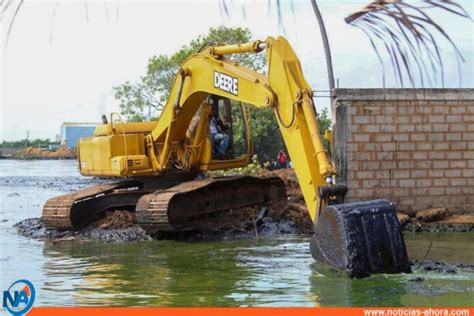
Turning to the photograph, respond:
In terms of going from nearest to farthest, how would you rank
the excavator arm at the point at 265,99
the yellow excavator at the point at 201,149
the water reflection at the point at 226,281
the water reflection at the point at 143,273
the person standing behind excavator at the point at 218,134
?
1. the water reflection at the point at 226,281
2. the water reflection at the point at 143,273
3. the excavator arm at the point at 265,99
4. the yellow excavator at the point at 201,149
5. the person standing behind excavator at the point at 218,134

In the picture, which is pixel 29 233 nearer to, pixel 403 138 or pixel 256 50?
pixel 256 50

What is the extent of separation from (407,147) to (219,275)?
499 cm

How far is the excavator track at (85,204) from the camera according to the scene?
9523 millimetres

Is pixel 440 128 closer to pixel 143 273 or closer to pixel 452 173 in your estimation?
pixel 452 173

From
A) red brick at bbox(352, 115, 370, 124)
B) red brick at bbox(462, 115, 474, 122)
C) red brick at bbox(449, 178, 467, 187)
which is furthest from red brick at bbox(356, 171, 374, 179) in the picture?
red brick at bbox(462, 115, 474, 122)

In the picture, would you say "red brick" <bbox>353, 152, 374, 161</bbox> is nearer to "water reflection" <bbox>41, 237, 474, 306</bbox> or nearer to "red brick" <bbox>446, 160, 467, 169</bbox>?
"red brick" <bbox>446, 160, 467, 169</bbox>

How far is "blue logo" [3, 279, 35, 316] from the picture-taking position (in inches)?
134

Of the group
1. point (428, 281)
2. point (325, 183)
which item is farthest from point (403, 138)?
point (428, 281)

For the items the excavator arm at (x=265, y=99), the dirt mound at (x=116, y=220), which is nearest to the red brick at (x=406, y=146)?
the excavator arm at (x=265, y=99)

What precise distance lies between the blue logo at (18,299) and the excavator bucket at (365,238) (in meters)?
2.78

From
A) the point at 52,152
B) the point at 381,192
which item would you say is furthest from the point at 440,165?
the point at 52,152

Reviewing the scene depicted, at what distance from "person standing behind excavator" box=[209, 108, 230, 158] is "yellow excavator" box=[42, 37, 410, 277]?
13mm

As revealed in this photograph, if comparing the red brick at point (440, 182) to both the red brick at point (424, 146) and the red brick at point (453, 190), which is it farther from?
the red brick at point (424, 146)

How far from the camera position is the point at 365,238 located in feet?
18.6
